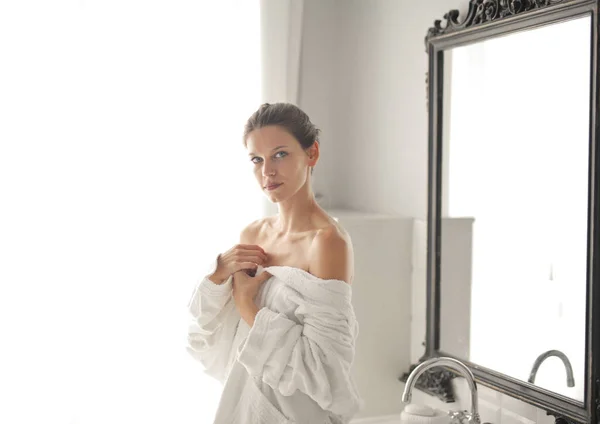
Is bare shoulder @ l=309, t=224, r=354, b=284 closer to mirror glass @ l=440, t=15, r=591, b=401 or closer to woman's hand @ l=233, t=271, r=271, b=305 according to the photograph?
woman's hand @ l=233, t=271, r=271, b=305

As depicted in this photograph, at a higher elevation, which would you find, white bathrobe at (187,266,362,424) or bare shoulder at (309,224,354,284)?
bare shoulder at (309,224,354,284)

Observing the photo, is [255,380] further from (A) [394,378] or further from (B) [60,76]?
(B) [60,76]

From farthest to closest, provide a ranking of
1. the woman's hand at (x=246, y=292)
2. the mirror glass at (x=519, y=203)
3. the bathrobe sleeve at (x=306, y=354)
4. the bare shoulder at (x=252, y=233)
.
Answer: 1. the bare shoulder at (x=252, y=233)
2. the mirror glass at (x=519, y=203)
3. the woman's hand at (x=246, y=292)
4. the bathrobe sleeve at (x=306, y=354)

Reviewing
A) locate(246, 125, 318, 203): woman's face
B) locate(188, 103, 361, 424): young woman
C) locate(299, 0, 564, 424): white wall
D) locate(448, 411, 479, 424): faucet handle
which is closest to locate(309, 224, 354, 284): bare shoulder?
locate(188, 103, 361, 424): young woman

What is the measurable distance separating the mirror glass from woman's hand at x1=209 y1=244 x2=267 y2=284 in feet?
2.30

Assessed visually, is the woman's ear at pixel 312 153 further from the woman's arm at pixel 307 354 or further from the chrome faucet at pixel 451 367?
the chrome faucet at pixel 451 367

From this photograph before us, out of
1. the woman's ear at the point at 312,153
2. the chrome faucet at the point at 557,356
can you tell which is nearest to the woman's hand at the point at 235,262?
the woman's ear at the point at 312,153

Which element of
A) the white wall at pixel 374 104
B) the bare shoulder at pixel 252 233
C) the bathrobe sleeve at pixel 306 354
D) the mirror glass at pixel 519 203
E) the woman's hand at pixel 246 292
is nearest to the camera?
the bathrobe sleeve at pixel 306 354

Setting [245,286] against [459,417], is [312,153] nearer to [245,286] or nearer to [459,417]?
[245,286]

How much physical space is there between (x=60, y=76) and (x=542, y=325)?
5.18 ft

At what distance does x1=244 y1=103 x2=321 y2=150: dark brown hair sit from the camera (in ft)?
5.42

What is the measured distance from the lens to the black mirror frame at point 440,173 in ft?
5.41

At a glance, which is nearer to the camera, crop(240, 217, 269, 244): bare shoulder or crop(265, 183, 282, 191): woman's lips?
crop(265, 183, 282, 191): woman's lips

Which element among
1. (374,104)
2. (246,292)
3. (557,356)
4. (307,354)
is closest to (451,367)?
(557,356)
